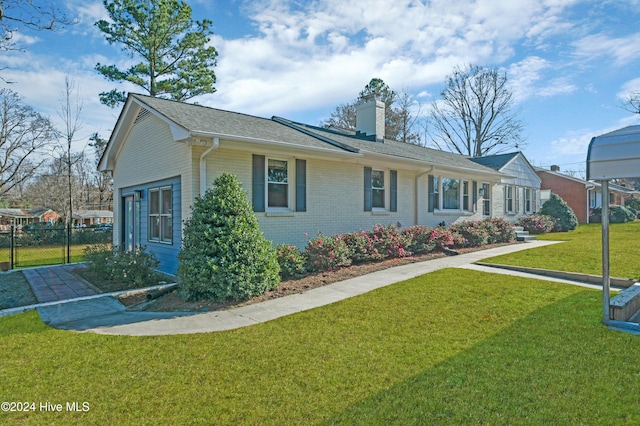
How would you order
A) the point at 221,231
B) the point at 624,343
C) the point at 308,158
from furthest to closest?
the point at 308,158 → the point at 221,231 → the point at 624,343

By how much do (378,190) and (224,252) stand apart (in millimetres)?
7014

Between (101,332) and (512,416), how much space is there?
5292 millimetres

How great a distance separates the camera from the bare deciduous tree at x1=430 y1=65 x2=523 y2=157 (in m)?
Result: 34.3

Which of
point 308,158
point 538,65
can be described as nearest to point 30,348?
point 308,158

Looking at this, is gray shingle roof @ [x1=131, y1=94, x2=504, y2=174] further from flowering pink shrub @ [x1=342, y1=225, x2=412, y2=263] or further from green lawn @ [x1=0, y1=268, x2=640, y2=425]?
green lawn @ [x1=0, y1=268, x2=640, y2=425]

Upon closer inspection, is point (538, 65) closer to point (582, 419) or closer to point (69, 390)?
point (582, 419)

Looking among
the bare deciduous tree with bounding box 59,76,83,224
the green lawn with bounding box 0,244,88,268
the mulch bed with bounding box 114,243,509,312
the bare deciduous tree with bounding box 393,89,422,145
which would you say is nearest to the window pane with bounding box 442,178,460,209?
the mulch bed with bounding box 114,243,509,312

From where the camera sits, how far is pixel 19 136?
26203 millimetres

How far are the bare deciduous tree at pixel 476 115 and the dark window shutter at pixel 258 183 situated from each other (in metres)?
30.6

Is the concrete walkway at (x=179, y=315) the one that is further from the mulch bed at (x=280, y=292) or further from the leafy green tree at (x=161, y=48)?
the leafy green tree at (x=161, y=48)

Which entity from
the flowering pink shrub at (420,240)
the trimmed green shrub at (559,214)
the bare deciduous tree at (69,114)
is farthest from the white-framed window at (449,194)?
the bare deciduous tree at (69,114)

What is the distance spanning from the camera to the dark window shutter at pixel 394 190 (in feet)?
41.6

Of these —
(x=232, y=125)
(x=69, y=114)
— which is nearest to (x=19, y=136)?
(x=69, y=114)

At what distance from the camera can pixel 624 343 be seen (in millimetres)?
4285
